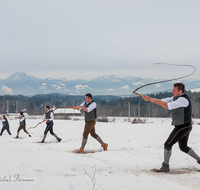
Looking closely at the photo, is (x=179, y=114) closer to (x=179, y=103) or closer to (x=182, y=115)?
(x=182, y=115)

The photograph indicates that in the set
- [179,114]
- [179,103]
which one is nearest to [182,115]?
[179,114]

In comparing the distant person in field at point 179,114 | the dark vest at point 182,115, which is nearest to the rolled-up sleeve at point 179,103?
the distant person in field at point 179,114

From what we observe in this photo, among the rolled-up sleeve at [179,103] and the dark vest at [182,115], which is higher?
the rolled-up sleeve at [179,103]

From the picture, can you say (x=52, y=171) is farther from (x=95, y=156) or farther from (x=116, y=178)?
(x=95, y=156)

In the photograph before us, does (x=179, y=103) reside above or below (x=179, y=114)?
above

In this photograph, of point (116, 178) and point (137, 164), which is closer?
point (116, 178)

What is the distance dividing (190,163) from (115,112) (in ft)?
317

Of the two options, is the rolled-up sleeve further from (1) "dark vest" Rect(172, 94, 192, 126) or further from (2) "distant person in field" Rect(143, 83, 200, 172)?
(1) "dark vest" Rect(172, 94, 192, 126)

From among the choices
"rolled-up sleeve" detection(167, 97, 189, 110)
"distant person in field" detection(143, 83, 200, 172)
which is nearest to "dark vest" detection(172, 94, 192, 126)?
"distant person in field" detection(143, 83, 200, 172)

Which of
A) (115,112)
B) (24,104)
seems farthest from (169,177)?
(24,104)

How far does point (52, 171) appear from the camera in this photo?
4922mm

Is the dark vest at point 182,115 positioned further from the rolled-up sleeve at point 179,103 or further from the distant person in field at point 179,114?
the rolled-up sleeve at point 179,103

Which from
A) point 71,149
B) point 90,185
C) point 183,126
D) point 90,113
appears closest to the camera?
point 90,185

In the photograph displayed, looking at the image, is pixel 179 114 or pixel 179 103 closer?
pixel 179 103
